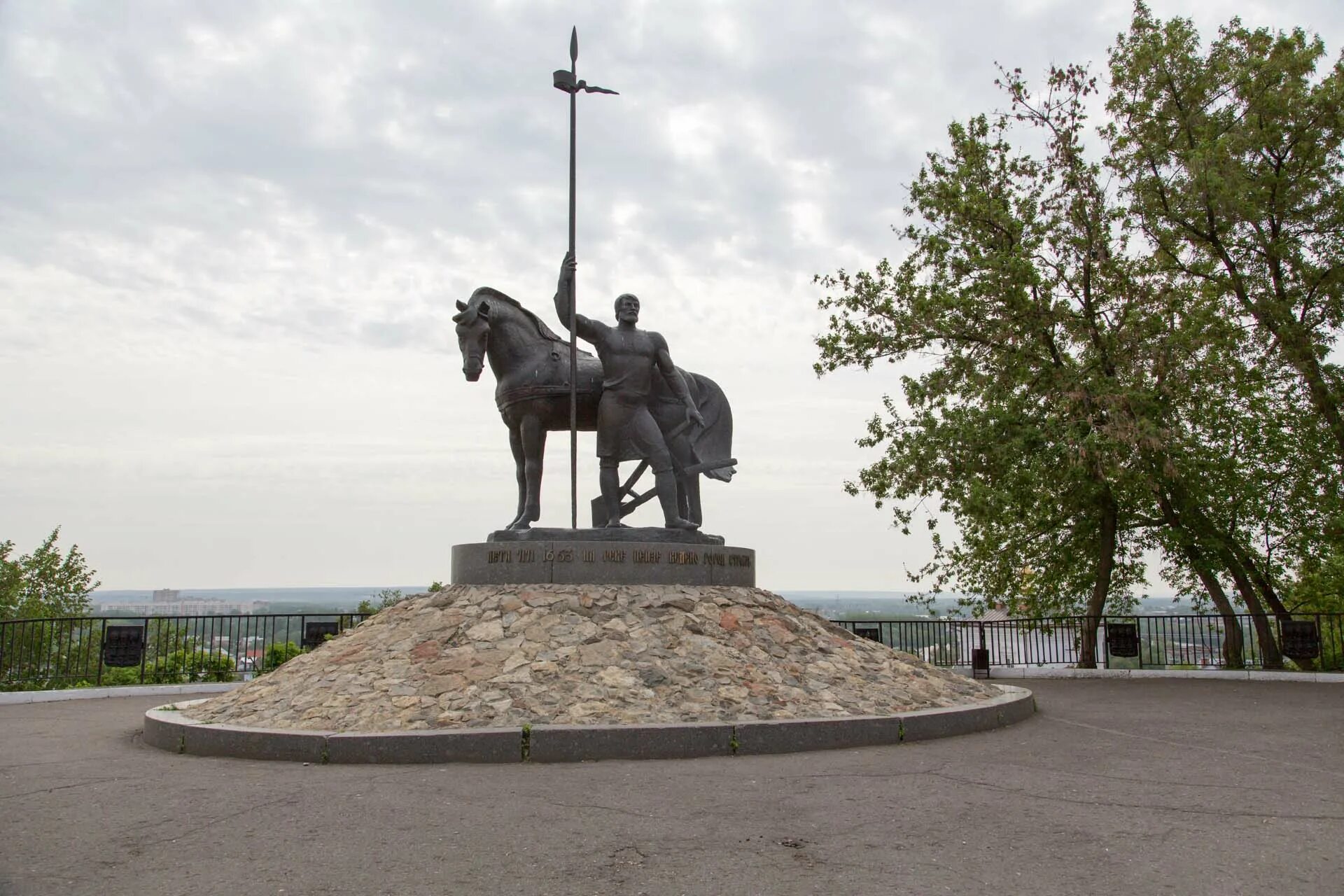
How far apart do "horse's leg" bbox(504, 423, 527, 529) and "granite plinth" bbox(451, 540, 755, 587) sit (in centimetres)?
126

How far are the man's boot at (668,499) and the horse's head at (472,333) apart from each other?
2.57m

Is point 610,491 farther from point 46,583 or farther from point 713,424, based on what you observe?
point 46,583

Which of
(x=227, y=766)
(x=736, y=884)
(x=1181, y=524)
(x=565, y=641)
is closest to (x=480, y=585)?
(x=565, y=641)

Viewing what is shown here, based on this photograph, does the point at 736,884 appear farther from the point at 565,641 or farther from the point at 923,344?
the point at 923,344

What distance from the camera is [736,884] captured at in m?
4.46

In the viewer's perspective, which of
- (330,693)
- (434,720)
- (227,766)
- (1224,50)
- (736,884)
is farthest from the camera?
(1224,50)

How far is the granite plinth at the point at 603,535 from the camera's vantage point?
11241 mm

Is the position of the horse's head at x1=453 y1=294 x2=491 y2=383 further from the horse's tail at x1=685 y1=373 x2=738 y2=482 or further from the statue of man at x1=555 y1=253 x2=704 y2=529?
the horse's tail at x1=685 y1=373 x2=738 y2=482

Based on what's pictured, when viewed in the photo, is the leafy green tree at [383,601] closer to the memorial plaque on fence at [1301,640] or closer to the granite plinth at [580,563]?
the granite plinth at [580,563]

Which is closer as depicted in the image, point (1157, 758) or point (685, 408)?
point (1157, 758)

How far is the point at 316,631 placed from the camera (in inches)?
647

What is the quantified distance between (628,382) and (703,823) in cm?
721

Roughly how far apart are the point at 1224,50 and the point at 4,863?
22.1 metres

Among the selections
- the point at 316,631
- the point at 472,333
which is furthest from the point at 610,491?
the point at 316,631
